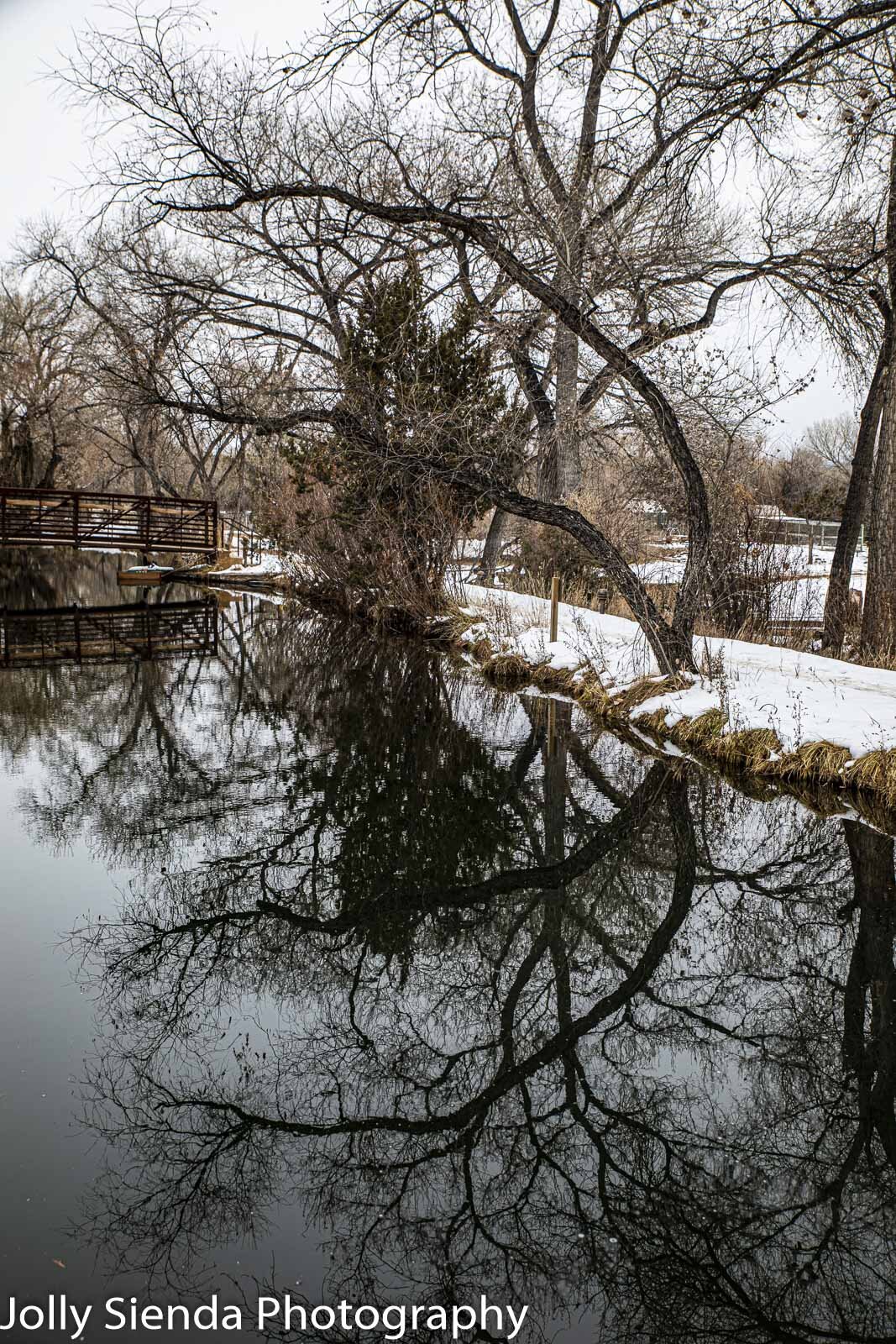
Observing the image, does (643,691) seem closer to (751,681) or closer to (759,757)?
(751,681)

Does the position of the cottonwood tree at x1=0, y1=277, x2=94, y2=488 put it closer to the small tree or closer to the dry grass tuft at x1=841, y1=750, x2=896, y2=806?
the small tree

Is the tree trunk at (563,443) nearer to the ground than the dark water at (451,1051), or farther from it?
farther from it

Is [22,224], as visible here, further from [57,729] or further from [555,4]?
[57,729]

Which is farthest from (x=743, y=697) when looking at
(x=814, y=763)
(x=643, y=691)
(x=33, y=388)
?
(x=33, y=388)

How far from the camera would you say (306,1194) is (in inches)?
131

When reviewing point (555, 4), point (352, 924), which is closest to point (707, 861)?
point (352, 924)

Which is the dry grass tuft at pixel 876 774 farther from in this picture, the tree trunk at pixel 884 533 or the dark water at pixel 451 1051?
the tree trunk at pixel 884 533

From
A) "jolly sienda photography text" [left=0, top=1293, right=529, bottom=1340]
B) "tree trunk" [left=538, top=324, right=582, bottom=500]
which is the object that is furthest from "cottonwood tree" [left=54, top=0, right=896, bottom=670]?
"jolly sienda photography text" [left=0, top=1293, right=529, bottom=1340]

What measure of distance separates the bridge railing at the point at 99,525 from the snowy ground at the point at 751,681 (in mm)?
17732

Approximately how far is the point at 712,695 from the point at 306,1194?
24.7ft

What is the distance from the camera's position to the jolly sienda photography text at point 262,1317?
2.75 meters

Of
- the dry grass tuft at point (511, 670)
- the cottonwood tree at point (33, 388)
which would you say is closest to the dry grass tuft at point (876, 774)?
the dry grass tuft at point (511, 670)

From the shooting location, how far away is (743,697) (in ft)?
31.8

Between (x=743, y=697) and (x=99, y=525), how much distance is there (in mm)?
24151
